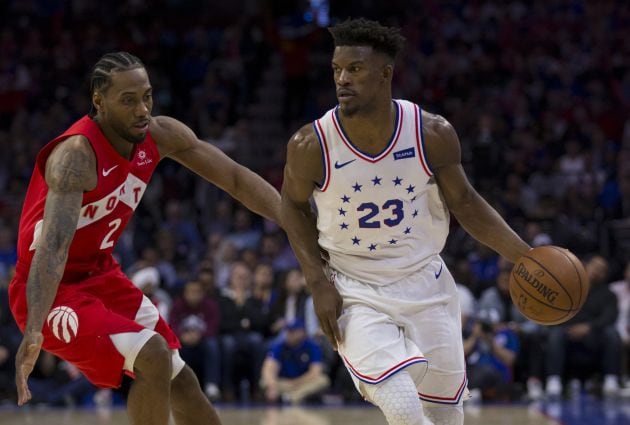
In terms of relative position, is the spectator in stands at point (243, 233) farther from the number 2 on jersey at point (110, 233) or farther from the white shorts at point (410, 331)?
the white shorts at point (410, 331)

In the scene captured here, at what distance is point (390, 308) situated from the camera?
4.80 metres

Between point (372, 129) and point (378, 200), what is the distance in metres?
0.33

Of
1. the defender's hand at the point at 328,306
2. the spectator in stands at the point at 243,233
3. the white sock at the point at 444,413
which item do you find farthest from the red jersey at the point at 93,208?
the spectator in stands at the point at 243,233

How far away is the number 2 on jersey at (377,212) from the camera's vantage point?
15.9 feet

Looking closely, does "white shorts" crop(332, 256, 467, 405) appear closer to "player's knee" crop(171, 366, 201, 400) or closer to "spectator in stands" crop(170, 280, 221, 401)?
"player's knee" crop(171, 366, 201, 400)

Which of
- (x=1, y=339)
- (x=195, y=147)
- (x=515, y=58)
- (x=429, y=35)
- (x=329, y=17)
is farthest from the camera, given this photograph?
(x=329, y=17)

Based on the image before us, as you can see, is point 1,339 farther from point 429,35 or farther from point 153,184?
point 429,35

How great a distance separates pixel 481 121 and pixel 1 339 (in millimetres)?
7142

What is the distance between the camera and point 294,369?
422 inches

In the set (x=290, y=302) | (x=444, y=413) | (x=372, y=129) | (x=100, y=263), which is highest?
(x=372, y=129)

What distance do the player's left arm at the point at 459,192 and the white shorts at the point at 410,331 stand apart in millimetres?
295

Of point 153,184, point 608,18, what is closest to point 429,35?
point 608,18

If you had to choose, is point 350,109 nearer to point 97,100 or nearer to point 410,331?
point 410,331

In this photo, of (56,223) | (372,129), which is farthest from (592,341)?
(56,223)
